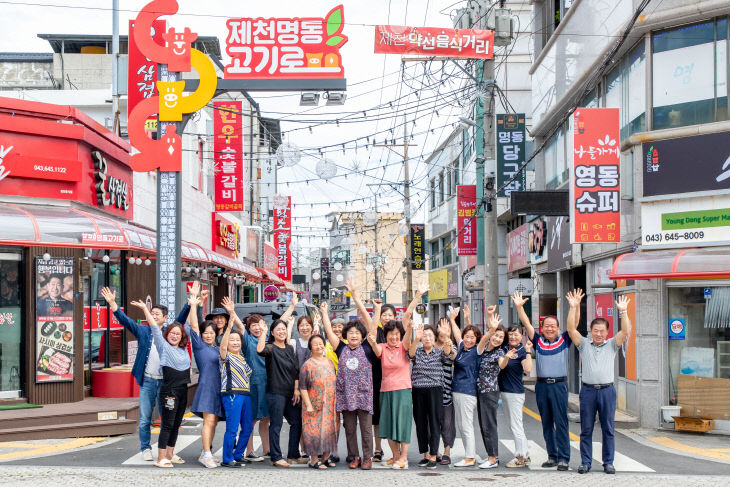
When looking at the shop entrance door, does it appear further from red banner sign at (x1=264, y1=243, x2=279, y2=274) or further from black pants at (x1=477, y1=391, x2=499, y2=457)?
red banner sign at (x1=264, y1=243, x2=279, y2=274)

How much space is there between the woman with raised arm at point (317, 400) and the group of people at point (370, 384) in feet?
0.04

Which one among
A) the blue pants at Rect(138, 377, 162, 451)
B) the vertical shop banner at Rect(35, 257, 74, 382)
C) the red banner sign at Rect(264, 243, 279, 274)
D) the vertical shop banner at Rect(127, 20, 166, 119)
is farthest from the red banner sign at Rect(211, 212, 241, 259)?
the blue pants at Rect(138, 377, 162, 451)

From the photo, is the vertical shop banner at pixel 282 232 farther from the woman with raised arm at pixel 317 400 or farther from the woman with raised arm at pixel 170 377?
the woman with raised arm at pixel 317 400

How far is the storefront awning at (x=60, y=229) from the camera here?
506 inches

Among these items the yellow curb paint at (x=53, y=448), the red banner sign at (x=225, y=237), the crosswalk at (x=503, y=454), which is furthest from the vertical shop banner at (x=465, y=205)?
the yellow curb paint at (x=53, y=448)

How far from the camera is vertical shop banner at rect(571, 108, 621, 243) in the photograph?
15352 mm

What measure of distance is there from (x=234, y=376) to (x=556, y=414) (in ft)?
12.4

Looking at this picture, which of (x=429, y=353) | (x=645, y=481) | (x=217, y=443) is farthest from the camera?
(x=217, y=443)

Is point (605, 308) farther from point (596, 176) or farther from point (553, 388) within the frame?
point (553, 388)

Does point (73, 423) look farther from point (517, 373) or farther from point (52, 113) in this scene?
point (517, 373)

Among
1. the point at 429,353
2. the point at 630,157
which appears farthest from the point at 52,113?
the point at 630,157

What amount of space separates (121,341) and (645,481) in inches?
470

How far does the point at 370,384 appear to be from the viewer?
9914 millimetres

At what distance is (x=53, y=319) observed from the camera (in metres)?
14.4
